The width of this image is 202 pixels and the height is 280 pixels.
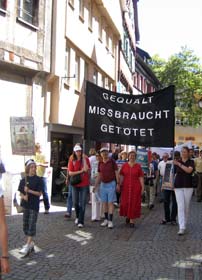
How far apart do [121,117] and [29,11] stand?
5415 mm

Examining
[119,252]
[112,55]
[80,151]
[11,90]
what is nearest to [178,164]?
[80,151]

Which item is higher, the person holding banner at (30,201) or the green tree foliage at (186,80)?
the green tree foliage at (186,80)

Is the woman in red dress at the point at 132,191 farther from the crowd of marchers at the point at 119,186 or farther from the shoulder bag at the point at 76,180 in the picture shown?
the shoulder bag at the point at 76,180

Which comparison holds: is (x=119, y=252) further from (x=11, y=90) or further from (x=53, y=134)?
(x=53, y=134)

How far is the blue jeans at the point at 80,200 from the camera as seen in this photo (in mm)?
11250

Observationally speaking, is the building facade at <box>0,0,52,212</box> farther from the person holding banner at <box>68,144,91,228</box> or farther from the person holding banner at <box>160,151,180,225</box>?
the person holding banner at <box>160,151,180,225</box>

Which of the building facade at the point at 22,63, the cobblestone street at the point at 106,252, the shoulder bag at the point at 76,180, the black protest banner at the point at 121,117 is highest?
the building facade at the point at 22,63

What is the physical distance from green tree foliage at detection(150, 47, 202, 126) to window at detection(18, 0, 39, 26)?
38.0 meters

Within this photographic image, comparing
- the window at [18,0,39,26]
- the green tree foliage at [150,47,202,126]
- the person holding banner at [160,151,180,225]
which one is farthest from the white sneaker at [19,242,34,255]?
the green tree foliage at [150,47,202,126]

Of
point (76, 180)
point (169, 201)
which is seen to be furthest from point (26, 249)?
point (169, 201)

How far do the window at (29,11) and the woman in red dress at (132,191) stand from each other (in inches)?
241

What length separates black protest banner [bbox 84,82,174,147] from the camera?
477 inches

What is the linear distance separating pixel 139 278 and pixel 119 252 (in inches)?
67.5

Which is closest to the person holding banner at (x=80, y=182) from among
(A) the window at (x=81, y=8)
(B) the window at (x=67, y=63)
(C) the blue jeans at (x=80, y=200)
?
(C) the blue jeans at (x=80, y=200)
